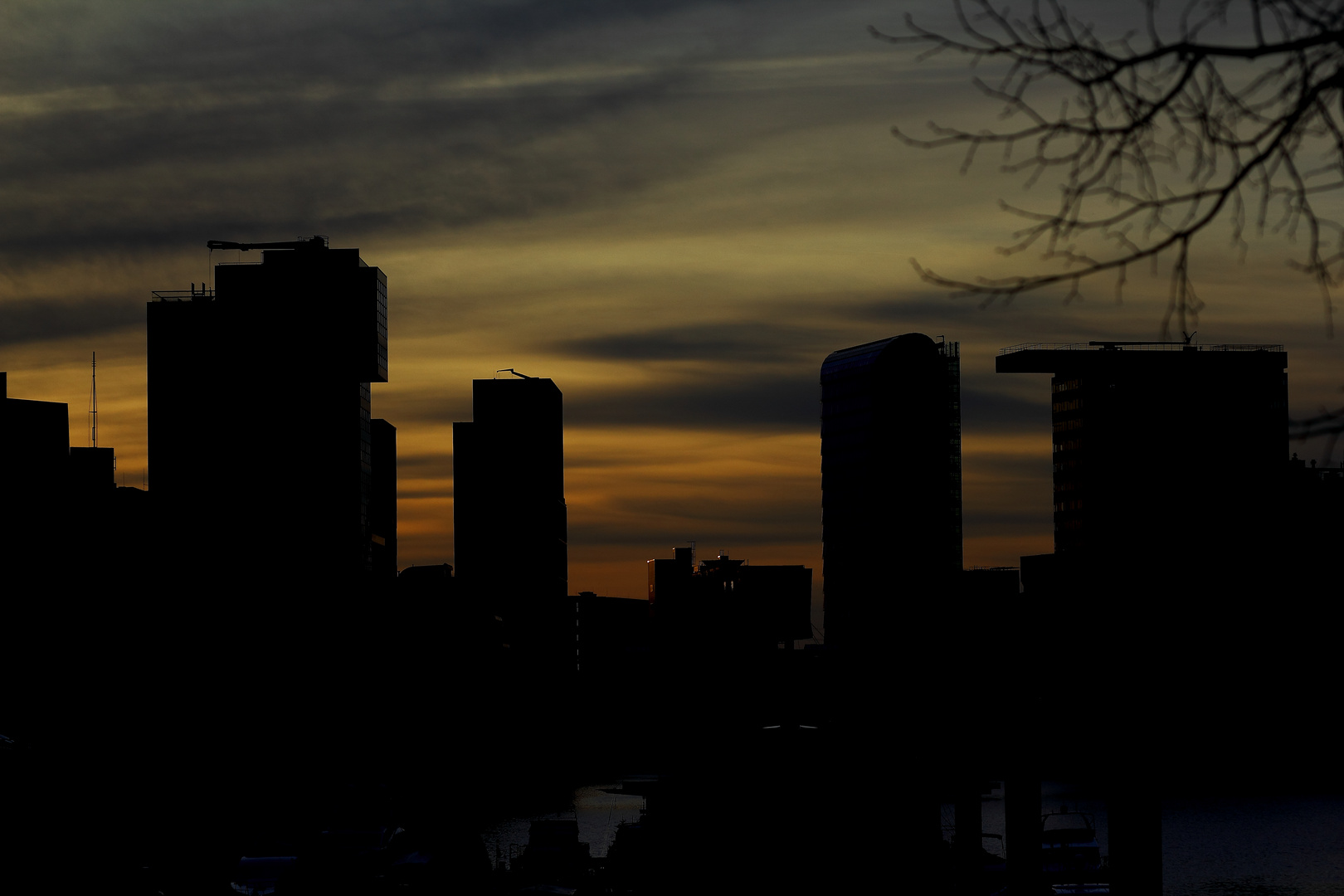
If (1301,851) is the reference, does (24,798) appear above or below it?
above

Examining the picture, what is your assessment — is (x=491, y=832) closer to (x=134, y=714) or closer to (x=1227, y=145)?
(x=134, y=714)

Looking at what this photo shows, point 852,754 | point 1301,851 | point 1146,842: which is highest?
point 852,754

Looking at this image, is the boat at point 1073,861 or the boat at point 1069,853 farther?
the boat at point 1069,853

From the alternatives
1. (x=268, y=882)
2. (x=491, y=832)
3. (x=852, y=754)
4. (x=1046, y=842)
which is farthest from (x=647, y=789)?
(x=491, y=832)

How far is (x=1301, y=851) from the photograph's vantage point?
189 m

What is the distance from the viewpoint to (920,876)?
62.6 meters

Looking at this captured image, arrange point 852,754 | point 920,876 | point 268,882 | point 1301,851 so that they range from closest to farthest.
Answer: point 852,754, point 920,876, point 268,882, point 1301,851

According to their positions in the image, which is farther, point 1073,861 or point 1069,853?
point 1069,853

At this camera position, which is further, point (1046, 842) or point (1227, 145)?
point (1046, 842)

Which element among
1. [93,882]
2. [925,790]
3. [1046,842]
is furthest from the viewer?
[1046,842]

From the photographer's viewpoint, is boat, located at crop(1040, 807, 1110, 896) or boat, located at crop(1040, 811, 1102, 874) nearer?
boat, located at crop(1040, 807, 1110, 896)

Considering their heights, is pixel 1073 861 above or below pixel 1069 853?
below

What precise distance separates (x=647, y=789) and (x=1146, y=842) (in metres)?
27.3

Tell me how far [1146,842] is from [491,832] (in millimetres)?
117018
